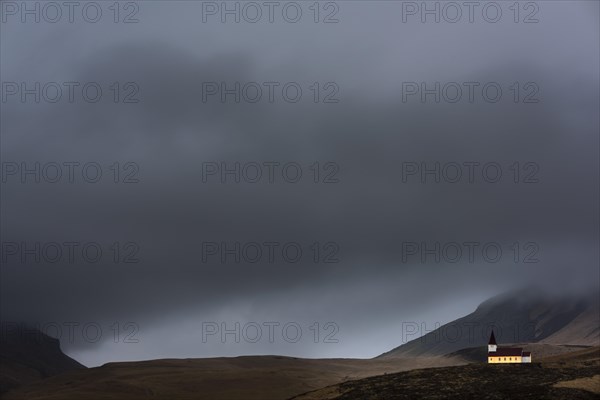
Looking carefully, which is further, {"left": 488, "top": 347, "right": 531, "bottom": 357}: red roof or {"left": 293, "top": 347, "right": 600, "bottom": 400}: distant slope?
{"left": 488, "top": 347, "right": 531, "bottom": 357}: red roof

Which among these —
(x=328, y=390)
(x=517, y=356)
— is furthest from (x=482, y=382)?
(x=517, y=356)

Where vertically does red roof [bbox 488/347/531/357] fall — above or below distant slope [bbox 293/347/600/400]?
above

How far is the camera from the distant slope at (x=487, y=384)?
329 ft

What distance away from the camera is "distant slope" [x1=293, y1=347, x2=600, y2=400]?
100 meters

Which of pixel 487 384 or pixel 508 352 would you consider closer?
pixel 487 384

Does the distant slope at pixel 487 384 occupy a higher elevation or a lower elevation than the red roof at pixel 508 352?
lower

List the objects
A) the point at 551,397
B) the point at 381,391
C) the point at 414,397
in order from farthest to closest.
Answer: the point at 381,391 < the point at 414,397 < the point at 551,397

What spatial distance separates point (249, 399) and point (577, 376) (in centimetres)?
10447

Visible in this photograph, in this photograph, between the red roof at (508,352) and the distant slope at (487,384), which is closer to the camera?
the distant slope at (487,384)

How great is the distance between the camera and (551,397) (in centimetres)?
9562

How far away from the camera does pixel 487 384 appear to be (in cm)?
11012

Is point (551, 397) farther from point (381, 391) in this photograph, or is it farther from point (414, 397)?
point (381, 391)

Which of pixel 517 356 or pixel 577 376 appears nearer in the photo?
pixel 577 376

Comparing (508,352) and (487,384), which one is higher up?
(508,352)
